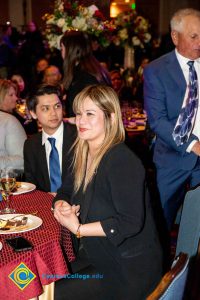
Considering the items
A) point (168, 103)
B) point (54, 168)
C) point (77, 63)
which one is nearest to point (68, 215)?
point (54, 168)

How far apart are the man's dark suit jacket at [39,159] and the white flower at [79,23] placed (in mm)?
2081

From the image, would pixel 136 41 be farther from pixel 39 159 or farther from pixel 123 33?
pixel 39 159

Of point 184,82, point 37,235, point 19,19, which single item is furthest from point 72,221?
point 19,19

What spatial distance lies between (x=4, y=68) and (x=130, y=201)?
6.34 meters

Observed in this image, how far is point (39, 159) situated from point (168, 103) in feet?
2.74

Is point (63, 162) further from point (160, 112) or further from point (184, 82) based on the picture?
point (184, 82)

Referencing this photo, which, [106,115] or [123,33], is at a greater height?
[123,33]

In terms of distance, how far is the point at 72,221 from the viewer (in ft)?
6.35

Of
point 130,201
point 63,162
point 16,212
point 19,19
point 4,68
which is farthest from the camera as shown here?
point 19,19

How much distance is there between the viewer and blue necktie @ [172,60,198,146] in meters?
2.76

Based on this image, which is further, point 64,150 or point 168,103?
point 168,103

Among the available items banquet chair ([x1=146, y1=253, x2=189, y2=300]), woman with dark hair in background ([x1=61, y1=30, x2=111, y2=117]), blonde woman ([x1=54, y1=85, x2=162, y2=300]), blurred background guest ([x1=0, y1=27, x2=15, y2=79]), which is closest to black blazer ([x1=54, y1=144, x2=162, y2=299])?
blonde woman ([x1=54, y1=85, x2=162, y2=300])

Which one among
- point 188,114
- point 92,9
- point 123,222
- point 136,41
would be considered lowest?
point 123,222

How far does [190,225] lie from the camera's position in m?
1.97
